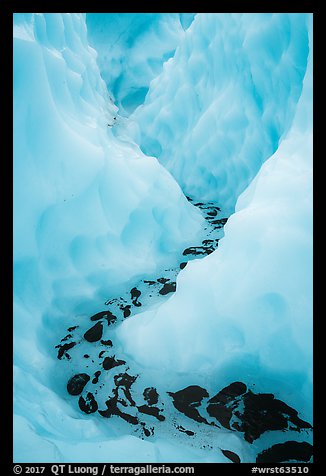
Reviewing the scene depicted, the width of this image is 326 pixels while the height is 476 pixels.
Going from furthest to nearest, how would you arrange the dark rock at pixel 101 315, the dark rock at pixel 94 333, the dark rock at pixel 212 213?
the dark rock at pixel 212 213, the dark rock at pixel 101 315, the dark rock at pixel 94 333

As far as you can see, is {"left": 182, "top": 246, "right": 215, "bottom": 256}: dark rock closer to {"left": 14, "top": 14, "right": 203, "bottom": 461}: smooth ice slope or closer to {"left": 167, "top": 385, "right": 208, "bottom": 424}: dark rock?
{"left": 14, "top": 14, "right": 203, "bottom": 461}: smooth ice slope

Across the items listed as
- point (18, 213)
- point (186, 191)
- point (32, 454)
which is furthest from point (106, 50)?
point (32, 454)

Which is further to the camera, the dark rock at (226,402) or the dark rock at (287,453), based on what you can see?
the dark rock at (226,402)

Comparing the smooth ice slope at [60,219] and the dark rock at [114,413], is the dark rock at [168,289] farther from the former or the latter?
the dark rock at [114,413]

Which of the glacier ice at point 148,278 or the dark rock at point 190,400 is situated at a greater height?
the glacier ice at point 148,278

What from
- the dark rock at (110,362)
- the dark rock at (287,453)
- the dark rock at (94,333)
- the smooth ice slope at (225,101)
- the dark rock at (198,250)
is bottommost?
the dark rock at (287,453)

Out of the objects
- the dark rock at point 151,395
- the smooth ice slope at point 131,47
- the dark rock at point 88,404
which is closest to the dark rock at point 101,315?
the dark rock at point 88,404
